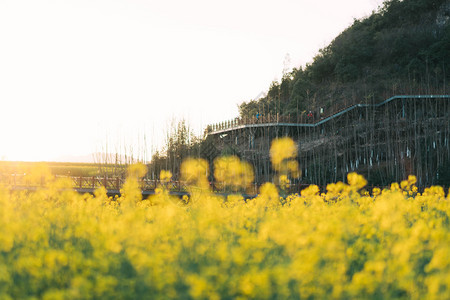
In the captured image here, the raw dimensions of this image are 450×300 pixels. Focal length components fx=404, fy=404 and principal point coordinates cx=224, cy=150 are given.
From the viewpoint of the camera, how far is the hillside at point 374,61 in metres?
37.8

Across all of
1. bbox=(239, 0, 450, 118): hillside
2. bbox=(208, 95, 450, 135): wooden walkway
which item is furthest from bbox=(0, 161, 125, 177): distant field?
bbox=(239, 0, 450, 118): hillside

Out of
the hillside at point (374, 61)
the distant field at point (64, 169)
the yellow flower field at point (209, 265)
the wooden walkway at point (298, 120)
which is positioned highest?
→ the hillside at point (374, 61)

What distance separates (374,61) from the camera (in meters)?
43.2

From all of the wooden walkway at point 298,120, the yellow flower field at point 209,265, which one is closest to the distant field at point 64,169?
the wooden walkway at point 298,120

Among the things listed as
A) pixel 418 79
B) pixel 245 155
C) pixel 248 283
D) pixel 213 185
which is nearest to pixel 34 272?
A: pixel 248 283

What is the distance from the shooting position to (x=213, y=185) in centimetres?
2225

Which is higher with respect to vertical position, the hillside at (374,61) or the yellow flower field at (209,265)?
the hillside at (374,61)

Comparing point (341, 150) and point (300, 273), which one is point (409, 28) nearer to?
point (341, 150)

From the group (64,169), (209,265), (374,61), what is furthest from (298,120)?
(209,265)

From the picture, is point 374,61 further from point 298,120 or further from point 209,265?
point 209,265

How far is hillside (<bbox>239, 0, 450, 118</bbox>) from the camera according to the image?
3784 cm

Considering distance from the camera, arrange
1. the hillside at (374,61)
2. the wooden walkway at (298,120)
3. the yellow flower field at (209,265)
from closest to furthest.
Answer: the yellow flower field at (209,265), the wooden walkway at (298,120), the hillside at (374,61)

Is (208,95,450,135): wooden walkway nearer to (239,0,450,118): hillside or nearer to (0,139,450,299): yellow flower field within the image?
(239,0,450,118): hillside

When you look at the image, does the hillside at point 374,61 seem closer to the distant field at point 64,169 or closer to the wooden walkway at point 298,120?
the wooden walkway at point 298,120
